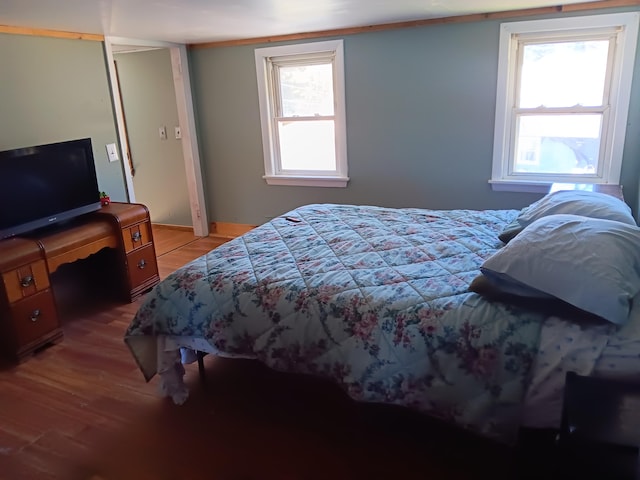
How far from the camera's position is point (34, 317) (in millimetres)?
2834

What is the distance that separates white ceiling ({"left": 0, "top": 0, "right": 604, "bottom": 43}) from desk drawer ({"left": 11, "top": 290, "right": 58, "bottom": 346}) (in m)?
1.61

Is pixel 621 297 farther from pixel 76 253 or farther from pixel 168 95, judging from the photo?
pixel 168 95

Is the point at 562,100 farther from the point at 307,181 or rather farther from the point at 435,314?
the point at 435,314

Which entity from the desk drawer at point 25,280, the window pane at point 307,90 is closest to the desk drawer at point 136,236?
the desk drawer at point 25,280

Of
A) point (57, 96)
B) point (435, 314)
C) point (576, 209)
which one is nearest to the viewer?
point (435, 314)

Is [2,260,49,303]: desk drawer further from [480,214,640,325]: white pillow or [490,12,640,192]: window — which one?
[490,12,640,192]: window

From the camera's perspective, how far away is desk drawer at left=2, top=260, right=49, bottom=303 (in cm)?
268

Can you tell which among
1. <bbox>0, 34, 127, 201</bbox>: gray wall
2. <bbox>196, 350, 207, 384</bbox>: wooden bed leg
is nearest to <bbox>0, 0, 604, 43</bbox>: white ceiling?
<bbox>0, 34, 127, 201</bbox>: gray wall

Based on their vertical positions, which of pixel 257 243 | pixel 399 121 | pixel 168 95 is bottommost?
pixel 257 243

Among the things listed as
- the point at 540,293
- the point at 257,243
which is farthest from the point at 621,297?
the point at 257,243

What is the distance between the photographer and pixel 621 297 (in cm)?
148

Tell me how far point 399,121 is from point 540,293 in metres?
2.71

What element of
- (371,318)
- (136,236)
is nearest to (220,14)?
(136,236)

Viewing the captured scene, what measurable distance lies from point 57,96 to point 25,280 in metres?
1.51
